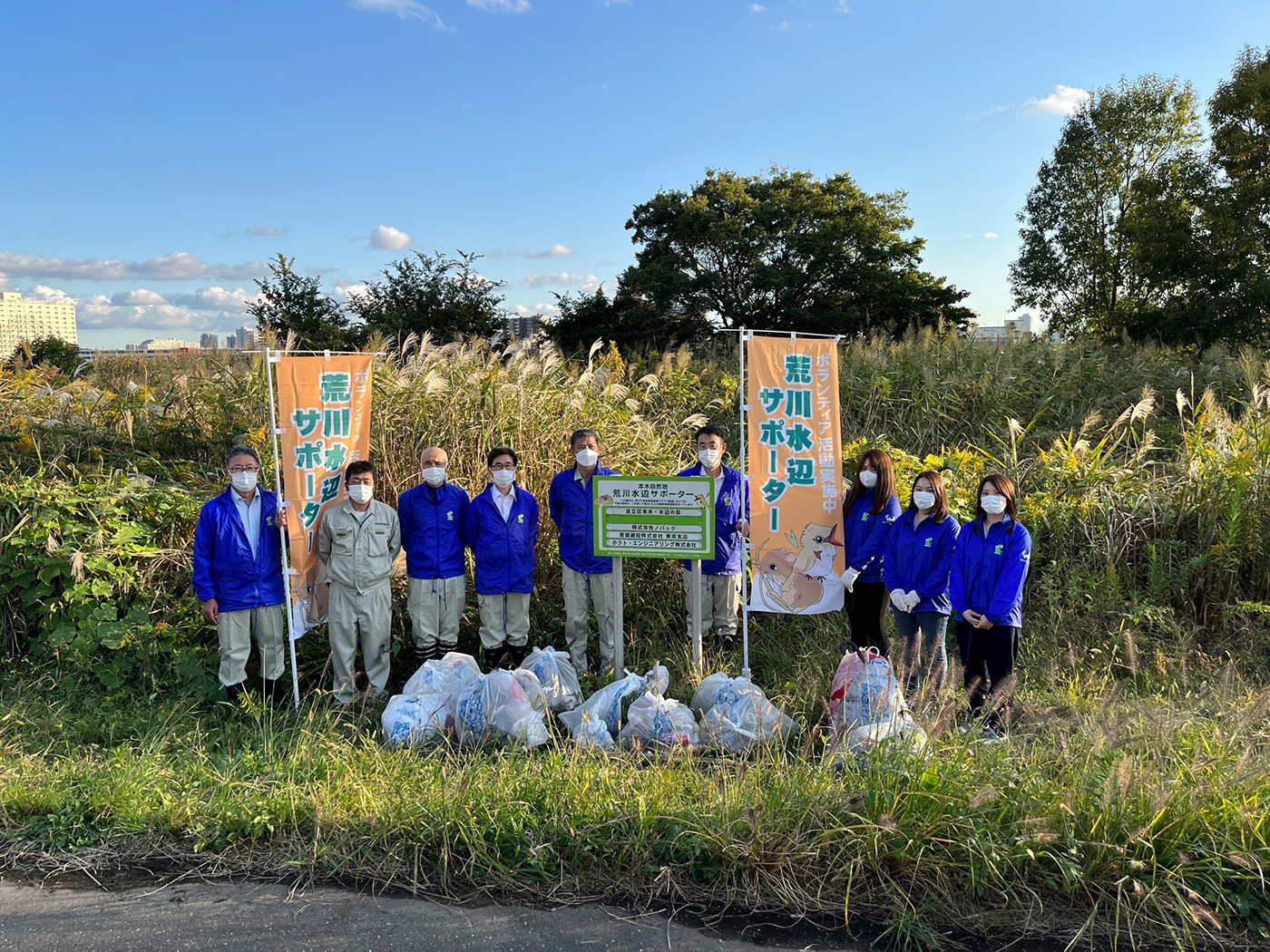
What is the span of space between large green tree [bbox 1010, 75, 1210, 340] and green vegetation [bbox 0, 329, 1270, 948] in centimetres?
701

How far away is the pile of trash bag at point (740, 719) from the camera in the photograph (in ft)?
13.8

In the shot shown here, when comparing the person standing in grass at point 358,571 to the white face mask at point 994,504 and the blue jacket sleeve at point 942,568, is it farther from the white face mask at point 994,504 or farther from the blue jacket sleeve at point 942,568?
the white face mask at point 994,504

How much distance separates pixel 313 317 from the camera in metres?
15.0

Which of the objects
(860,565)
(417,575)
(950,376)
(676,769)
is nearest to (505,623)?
(417,575)

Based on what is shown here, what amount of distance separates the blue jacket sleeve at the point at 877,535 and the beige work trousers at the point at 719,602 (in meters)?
0.90

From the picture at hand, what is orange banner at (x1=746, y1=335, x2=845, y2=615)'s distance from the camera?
5.48m

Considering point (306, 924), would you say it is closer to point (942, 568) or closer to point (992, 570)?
point (942, 568)

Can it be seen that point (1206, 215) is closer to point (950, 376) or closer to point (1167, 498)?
point (950, 376)

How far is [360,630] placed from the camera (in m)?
5.30

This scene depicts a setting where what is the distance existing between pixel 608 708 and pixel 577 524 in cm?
146

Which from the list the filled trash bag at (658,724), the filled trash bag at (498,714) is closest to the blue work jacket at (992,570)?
the filled trash bag at (658,724)

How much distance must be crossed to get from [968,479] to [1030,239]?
1465cm

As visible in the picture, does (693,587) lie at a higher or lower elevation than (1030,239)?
lower

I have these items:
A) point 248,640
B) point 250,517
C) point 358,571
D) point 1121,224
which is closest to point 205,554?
point 250,517
